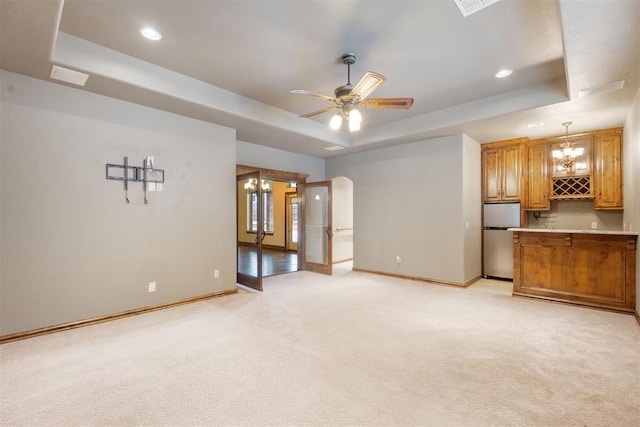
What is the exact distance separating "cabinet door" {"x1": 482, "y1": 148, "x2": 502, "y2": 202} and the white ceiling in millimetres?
1278

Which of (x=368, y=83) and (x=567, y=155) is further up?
(x=368, y=83)

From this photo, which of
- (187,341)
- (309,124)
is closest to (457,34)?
(309,124)

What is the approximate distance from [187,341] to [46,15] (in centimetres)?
302

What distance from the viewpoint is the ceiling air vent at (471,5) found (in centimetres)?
240

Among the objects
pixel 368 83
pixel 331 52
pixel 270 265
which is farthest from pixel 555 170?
pixel 270 265

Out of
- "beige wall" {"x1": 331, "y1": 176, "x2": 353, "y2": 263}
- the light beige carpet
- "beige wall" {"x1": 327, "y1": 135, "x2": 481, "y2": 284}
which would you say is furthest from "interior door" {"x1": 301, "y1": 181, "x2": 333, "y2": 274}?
the light beige carpet

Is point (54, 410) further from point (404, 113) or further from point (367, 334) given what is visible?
point (404, 113)

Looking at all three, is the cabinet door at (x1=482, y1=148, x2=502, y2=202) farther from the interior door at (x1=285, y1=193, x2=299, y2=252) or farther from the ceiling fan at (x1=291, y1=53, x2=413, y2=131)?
the interior door at (x1=285, y1=193, x2=299, y2=252)

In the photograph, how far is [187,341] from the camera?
122 inches

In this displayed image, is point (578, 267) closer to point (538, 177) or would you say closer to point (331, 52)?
point (538, 177)

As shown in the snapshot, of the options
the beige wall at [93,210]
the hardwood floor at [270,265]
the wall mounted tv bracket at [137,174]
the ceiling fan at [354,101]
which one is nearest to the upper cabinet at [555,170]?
the ceiling fan at [354,101]

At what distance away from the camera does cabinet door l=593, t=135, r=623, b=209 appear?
514 centimetres

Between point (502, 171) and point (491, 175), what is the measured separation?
0.20 metres

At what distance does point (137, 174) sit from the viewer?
13.0 ft
